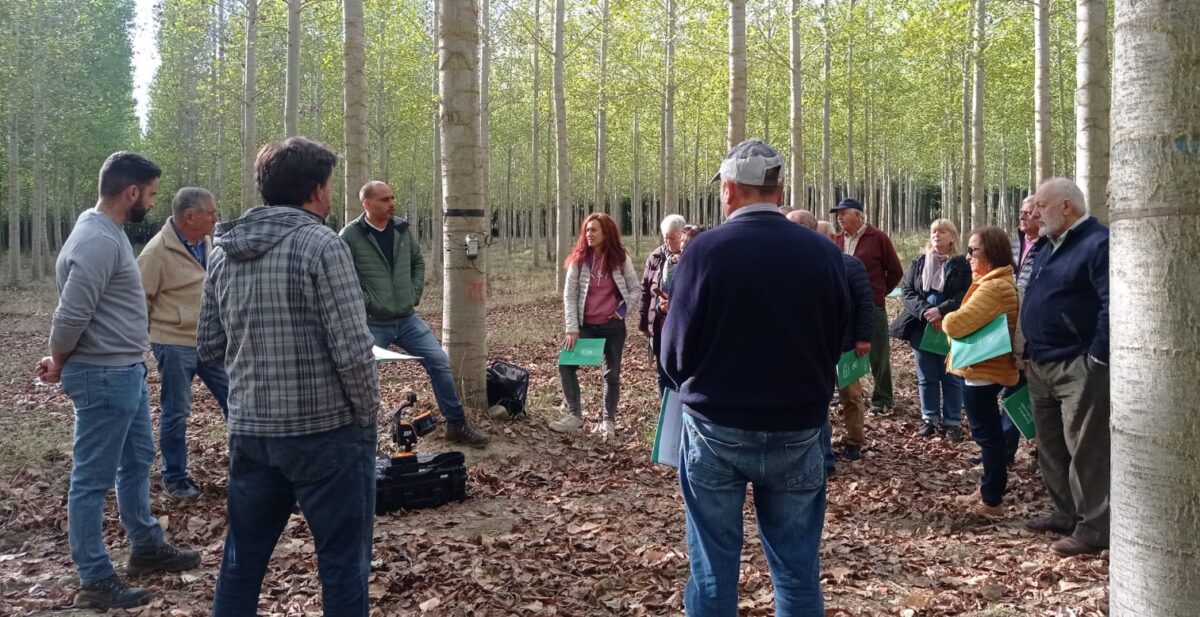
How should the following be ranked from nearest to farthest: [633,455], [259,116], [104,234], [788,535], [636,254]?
[788,535], [104,234], [633,455], [636,254], [259,116]

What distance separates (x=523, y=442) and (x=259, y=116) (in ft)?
101

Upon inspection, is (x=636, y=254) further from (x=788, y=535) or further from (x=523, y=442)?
(x=788, y=535)

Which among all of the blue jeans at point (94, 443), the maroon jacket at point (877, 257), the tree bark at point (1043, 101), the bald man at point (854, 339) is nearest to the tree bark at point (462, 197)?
the bald man at point (854, 339)

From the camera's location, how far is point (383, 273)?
6.55 metres

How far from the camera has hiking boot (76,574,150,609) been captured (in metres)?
4.05

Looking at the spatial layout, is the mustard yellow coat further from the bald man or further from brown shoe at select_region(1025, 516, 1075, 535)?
brown shoe at select_region(1025, 516, 1075, 535)

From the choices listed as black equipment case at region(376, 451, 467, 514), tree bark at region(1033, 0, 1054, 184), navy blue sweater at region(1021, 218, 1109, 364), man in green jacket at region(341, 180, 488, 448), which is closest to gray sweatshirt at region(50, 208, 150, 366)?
black equipment case at region(376, 451, 467, 514)

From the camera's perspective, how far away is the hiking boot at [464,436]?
6.98 meters

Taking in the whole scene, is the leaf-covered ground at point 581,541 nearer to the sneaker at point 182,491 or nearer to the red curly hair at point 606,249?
the sneaker at point 182,491

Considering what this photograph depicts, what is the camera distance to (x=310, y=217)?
305cm

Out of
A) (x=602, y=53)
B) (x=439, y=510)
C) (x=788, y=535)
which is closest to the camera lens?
(x=788, y=535)

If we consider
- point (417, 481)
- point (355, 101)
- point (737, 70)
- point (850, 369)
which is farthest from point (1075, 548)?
point (355, 101)

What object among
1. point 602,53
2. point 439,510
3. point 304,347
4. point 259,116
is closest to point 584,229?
point 439,510

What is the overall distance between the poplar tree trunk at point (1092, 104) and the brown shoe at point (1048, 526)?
13.2 feet
